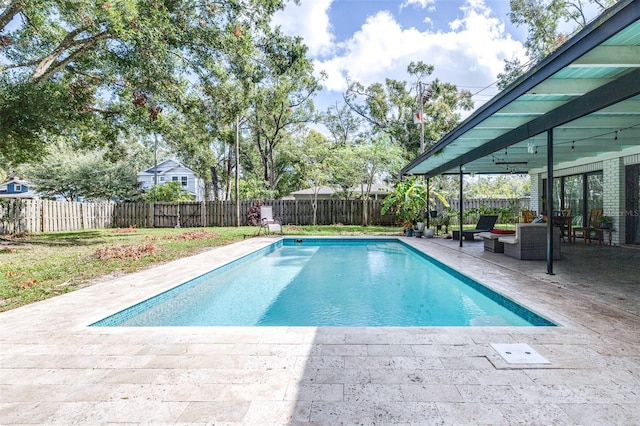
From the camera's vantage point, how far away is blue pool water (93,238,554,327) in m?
4.36

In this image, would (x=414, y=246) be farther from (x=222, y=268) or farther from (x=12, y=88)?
(x=12, y=88)

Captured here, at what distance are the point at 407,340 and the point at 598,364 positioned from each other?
4.45 ft

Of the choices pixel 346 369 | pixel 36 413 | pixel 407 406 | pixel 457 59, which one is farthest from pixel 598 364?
pixel 457 59

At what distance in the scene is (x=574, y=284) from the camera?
4902 mm

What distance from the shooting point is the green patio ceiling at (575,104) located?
10.8ft

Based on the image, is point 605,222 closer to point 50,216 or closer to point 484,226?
point 484,226

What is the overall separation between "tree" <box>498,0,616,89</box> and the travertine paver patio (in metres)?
18.9

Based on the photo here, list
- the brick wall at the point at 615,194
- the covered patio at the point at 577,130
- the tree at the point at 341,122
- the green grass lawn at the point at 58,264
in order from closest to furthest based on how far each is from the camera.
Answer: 1. the covered patio at the point at 577,130
2. the green grass lawn at the point at 58,264
3. the brick wall at the point at 615,194
4. the tree at the point at 341,122

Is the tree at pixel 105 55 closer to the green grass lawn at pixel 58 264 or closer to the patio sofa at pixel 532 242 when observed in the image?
the green grass lawn at pixel 58 264

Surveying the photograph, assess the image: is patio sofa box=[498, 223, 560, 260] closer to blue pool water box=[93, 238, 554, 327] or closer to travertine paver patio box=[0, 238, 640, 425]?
blue pool water box=[93, 238, 554, 327]

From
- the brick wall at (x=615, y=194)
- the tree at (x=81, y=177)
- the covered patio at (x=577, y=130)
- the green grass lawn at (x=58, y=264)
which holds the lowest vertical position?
the green grass lawn at (x=58, y=264)

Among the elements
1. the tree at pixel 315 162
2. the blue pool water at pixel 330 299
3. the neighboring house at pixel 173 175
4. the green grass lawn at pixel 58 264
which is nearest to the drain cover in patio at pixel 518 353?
the blue pool water at pixel 330 299

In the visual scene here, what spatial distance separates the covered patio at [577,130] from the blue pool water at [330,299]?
1909mm

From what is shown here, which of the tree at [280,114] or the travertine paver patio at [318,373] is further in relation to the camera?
the tree at [280,114]
